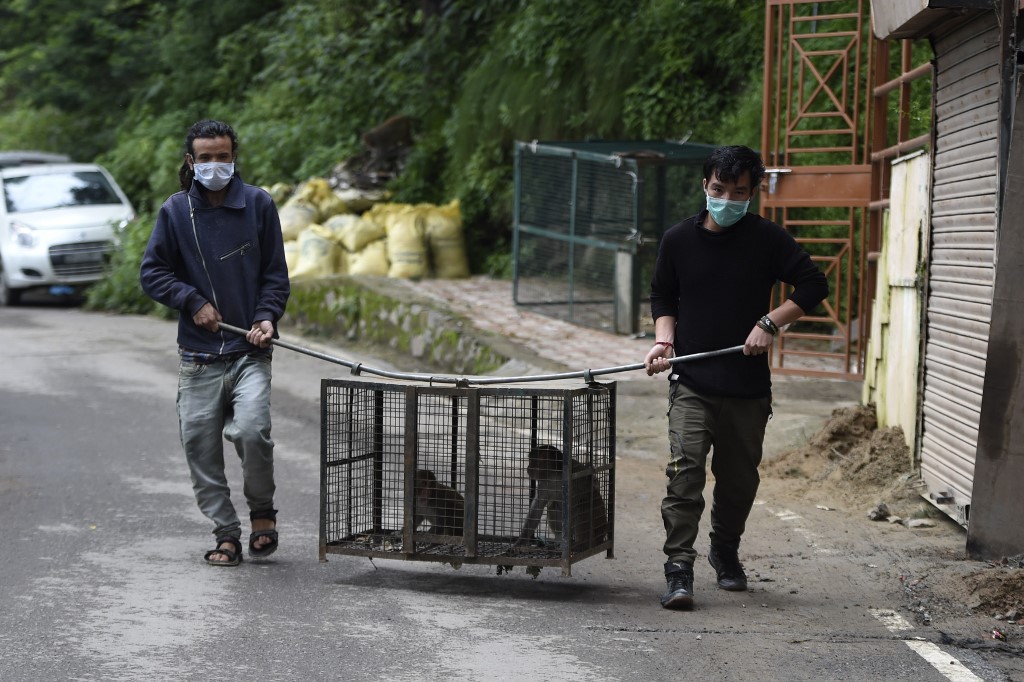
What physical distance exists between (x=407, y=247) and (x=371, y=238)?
612 mm

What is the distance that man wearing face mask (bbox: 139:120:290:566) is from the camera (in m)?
6.05

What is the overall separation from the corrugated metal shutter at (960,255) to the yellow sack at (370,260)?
998 centimetres

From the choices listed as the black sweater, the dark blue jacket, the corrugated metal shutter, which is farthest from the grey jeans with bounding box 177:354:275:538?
the corrugated metal shutter

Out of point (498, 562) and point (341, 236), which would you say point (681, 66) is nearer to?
point (341, 236)

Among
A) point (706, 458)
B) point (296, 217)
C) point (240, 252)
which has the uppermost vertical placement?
point (296, 217)

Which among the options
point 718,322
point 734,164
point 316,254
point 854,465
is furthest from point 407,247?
point 734,164

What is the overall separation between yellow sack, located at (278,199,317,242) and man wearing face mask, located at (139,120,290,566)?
11310 mm

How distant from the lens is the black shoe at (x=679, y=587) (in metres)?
5.42

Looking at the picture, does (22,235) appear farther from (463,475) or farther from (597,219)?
(463,475)

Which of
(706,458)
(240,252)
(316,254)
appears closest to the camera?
(706,458)

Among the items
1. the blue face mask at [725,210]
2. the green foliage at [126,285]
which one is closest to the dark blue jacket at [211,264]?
the blue face mask at [725,210]

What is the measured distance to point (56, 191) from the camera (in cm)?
1959

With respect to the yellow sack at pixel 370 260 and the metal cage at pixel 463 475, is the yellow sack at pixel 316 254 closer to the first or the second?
the yellow sack at pixel 370 260

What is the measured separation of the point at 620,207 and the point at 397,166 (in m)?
6.83
